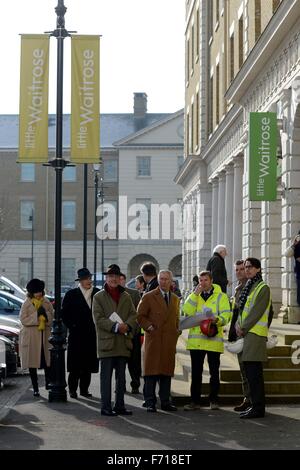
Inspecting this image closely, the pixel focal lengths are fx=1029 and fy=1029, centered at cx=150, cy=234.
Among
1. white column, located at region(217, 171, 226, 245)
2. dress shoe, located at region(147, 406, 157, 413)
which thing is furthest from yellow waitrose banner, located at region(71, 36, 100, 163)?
white column, located at region(217, 171, 226, 245)

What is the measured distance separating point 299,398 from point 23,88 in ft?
23.2

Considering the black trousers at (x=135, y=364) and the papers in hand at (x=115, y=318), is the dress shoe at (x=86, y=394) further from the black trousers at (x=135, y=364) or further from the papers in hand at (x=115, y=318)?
the papers in hand at (x=115, y=318)

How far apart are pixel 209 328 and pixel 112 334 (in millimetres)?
1297

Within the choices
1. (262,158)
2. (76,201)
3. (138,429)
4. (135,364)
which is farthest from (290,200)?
(76,201)

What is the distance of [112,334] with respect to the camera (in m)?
13.3

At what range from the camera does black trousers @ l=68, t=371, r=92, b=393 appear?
618 inches

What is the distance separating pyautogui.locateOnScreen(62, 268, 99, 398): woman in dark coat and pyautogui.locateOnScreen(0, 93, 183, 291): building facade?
5918cm

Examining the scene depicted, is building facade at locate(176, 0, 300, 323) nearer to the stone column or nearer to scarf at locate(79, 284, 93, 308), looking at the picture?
the stone column

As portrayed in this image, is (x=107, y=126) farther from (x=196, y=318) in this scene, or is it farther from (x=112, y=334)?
(x=112, y=334)

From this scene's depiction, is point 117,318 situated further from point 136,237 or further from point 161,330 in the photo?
point 136,237

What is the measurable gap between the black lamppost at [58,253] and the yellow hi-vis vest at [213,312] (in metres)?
2.27

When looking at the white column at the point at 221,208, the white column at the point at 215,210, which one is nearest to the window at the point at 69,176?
the white column at the point at 215,210

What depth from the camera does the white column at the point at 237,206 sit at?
104ft

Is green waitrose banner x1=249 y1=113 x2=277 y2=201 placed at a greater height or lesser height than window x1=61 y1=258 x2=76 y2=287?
greater
